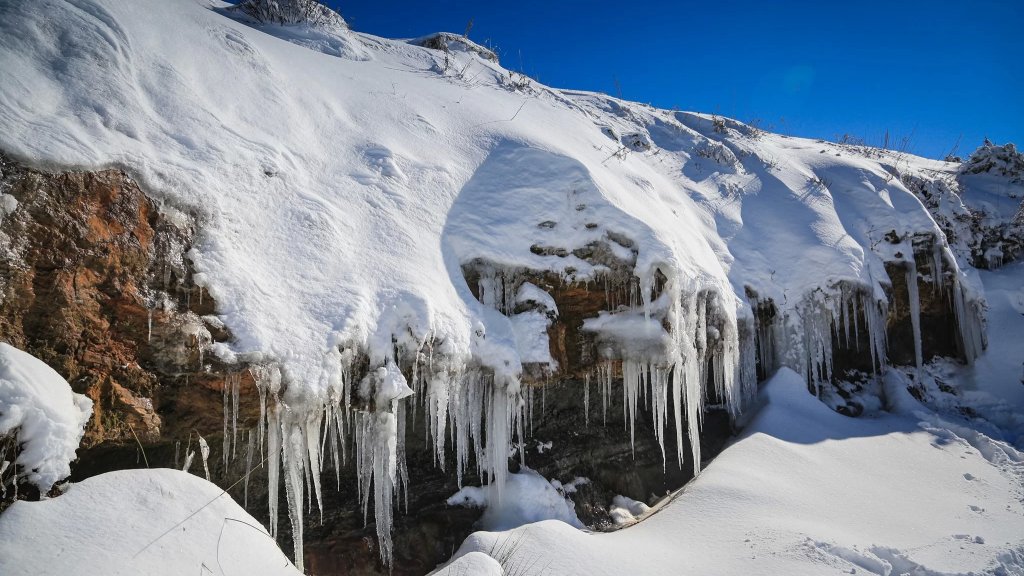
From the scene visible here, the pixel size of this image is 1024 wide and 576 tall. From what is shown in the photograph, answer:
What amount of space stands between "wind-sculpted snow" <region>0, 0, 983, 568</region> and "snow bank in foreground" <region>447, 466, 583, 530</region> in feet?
0.72

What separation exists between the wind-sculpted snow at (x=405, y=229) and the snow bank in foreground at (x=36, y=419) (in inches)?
32.1

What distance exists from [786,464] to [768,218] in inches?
196

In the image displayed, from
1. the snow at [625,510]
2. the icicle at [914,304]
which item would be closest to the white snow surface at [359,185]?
the icicle at [914,304]

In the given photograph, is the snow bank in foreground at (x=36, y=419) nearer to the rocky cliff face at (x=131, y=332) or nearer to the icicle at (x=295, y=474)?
the rocky cliff face at (x=131, y=332)

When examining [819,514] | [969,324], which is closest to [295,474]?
[819,514]

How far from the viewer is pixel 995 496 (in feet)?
17.4

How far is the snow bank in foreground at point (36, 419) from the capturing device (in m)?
2.37

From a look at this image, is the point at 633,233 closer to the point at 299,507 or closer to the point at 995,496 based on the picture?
the point at 299,507

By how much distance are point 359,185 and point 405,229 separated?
2.35 feet

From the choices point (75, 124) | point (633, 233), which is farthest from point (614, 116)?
point (75, 124)

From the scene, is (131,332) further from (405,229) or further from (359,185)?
(359,185)

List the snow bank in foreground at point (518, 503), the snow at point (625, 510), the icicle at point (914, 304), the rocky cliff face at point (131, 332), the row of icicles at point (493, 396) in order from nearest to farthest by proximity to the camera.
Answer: the rocky cliff face at point (131, 332)
the row of icicles at point (493, 396)
the snow bank in foreground at point (518, 503)
the snow at point (625, 510)
the icicle at point (914, 304)

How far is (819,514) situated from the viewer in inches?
182

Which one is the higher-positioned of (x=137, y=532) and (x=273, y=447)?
(x=273, y=447)
